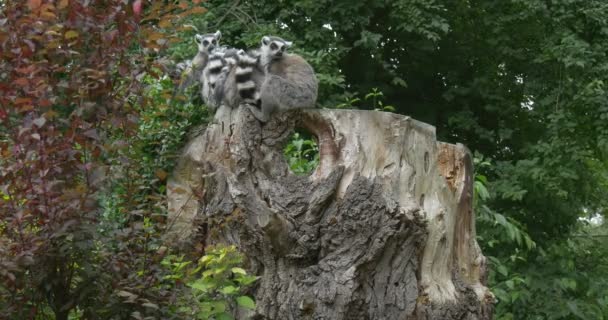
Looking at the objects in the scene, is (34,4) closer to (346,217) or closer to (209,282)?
(209,282)

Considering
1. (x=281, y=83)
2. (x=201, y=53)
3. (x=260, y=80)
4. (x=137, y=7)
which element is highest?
(x=137, y=7)

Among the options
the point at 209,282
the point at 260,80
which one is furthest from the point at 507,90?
the point at 209,282

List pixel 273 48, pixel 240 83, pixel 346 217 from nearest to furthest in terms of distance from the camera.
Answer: pixel 346 217, pixel 240 83, pixel 273 48

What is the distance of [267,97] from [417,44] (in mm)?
5464

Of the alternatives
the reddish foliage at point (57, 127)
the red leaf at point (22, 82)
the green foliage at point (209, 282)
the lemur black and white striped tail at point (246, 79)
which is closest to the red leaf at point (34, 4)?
the reddish foliage at point (57, 127)

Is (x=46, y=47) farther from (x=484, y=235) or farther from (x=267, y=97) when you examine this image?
(x=484, y=235)

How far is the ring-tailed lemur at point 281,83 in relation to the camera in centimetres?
608

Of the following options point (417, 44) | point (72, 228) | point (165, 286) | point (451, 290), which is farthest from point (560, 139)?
point (72, 228)

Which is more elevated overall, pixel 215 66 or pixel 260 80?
pixel 260 80

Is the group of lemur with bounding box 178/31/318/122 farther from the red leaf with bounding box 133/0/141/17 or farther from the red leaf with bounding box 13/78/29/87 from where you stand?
the red leaf with bounding box 13/78/29/87

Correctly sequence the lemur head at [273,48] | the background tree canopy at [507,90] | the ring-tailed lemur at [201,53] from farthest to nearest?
the background tree canopy at [507,90]
the ring-tailed lemur at [201,53]
the lemur head at [273,48]

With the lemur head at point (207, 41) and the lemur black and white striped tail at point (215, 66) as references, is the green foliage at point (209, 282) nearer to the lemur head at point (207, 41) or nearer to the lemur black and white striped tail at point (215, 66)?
the lemur black and white striped tail at point (215, 66)

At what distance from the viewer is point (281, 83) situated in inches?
254

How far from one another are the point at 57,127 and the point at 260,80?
9.57 ft
